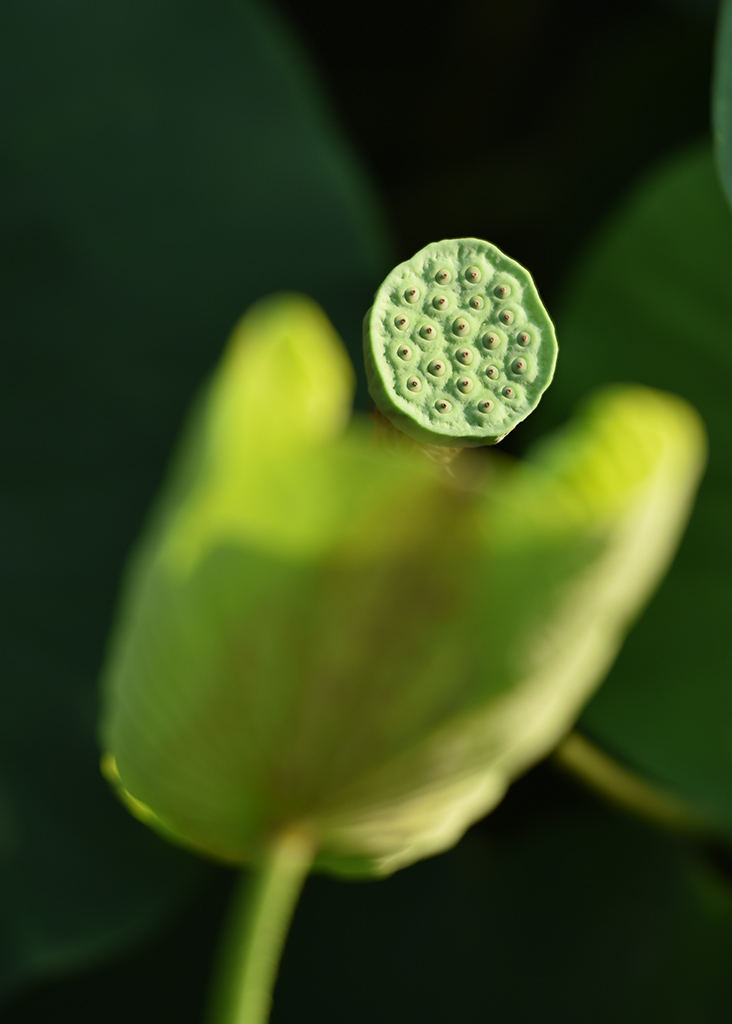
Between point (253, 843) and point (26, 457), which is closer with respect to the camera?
point (253, 843)

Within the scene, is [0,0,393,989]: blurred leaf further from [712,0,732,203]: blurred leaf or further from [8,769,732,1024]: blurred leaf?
[712,0,732,203]: blurred leaf

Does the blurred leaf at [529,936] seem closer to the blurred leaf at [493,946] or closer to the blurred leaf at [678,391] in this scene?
the blurred leaf at [493,946]

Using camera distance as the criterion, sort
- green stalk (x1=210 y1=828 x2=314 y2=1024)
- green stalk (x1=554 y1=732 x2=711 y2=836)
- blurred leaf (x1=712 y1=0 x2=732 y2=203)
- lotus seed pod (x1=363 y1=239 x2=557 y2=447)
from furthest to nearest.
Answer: green stalk (x1=554 y1=732 x2=711 y2=836) < blurred leaf (x1=712 y1=0 x2=732 y2=203) < green stalk (x1=210 y1=828 x2=314 y2=1024) < lotus seed pod (x1=363 y1=239 x2=557 y2=447)

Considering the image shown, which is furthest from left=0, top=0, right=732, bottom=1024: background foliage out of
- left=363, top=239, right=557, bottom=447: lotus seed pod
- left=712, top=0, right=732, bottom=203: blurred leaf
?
left=363, top=239, right=557, bottom=447: lotus seed pod

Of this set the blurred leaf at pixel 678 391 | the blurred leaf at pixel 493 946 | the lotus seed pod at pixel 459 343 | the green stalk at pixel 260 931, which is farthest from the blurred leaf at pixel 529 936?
the lotus seed pod at pixel 459 343

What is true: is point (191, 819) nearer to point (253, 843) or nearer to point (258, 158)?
point (253, 843)

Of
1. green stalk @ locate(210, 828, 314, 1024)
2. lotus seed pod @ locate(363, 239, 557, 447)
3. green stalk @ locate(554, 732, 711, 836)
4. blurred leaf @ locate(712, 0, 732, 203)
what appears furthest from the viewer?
green stalk @ locate(554, 732, 711, 836)

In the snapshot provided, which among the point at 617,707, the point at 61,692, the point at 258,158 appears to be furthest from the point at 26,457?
the point at 617,707
